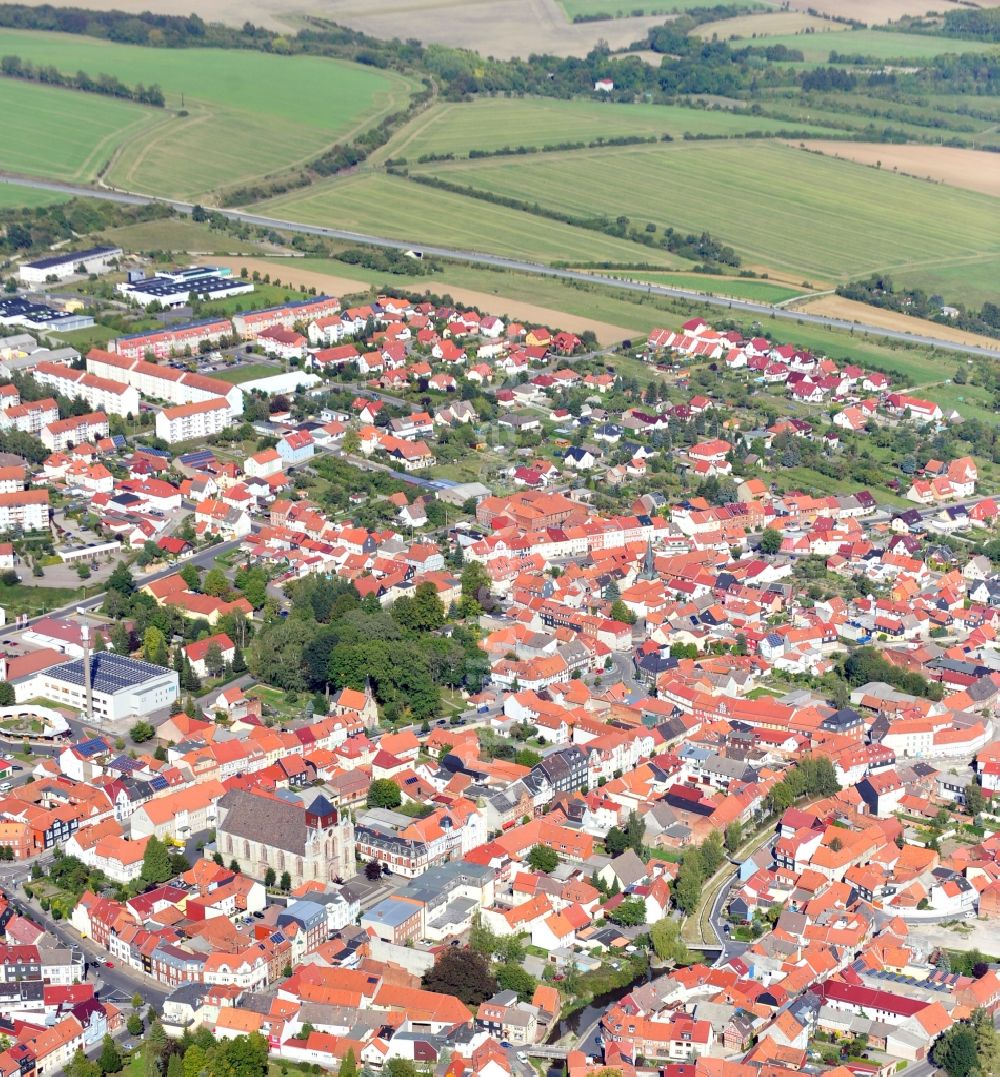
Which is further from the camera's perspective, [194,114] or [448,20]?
[448,20]

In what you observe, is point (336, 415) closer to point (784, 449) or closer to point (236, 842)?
point (784, 449)

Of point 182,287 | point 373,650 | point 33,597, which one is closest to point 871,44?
point 182,287

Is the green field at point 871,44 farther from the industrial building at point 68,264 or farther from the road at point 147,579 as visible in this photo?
the road at point 147,579

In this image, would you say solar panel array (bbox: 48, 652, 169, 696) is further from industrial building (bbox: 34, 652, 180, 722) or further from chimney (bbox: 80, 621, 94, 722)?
chimney (bbox: 80, 621, 94, 722)

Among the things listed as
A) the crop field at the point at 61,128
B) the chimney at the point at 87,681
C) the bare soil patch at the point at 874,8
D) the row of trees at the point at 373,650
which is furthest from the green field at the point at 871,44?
the chimney at the point at 87,681

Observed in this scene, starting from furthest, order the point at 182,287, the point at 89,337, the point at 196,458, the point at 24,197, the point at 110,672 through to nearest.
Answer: the point at 24,197 → the point at 182,287 → the point at 89,337 → the point at 196,458 → the point at 110,672

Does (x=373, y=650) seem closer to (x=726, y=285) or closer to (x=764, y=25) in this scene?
(x=726, y=285)
